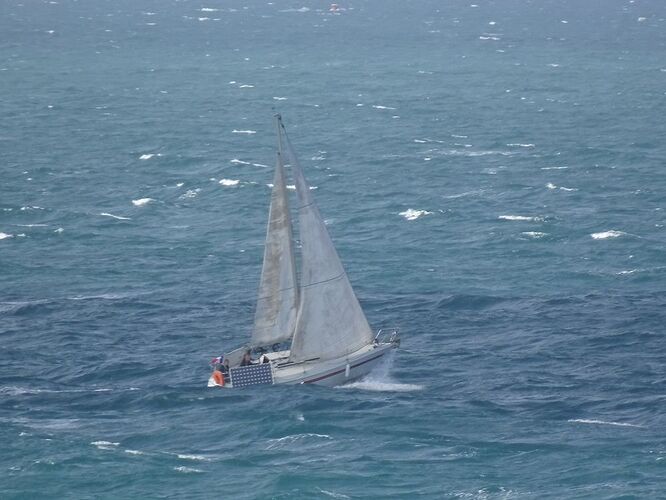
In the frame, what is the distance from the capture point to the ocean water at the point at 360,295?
61344mm

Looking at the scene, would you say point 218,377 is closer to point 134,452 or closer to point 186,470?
point 134,452

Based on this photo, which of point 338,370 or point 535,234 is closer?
point 338,370

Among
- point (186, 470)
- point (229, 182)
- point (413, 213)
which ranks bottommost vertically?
point (186, 470)

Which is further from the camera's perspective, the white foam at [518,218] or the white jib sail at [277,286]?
the white foam at [518,218]

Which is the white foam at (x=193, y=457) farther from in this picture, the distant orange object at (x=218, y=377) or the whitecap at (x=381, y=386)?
the whitecap at (x=381, y=386)

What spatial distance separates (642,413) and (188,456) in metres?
22.5

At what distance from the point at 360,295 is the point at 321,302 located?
18033 millimetres

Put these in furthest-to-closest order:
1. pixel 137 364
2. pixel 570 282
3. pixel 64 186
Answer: pixel 64 186, pixel 570 282, pixel 137 364

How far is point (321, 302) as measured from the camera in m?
70.4

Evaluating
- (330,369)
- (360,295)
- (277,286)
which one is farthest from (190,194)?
(330,369)

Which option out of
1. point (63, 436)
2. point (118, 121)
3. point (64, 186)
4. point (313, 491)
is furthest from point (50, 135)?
point (313, 491)

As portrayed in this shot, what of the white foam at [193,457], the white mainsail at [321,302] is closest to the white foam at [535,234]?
the white mainsail at [321,302]

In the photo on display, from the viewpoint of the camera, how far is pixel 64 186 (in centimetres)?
12219

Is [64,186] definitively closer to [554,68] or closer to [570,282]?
[570,282]
